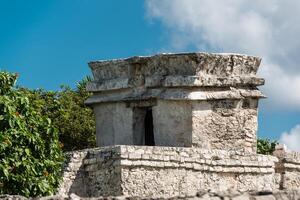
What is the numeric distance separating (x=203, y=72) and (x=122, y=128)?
198 centimetres

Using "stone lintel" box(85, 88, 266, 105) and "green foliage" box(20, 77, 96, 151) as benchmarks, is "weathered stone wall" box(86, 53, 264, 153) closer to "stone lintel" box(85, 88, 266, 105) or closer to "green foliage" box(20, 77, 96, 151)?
"stone lintel" box(85, 88, 266, 105)

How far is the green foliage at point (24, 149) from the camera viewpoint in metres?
12.6

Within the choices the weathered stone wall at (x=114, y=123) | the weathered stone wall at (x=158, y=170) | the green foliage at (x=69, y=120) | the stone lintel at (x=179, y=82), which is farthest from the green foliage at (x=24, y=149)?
the green foliage at (x=69, y=120)

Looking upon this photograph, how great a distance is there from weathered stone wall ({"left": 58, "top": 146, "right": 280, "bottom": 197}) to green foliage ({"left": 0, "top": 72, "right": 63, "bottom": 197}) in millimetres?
595

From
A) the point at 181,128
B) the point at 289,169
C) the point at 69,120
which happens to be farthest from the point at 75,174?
the point at 69,120

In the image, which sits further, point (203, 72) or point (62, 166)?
point (203, 72)

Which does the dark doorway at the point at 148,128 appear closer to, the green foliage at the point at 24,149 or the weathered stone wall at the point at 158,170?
the weathered stone wall at the point at 158,170

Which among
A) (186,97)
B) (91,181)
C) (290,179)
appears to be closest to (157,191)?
(91,181)

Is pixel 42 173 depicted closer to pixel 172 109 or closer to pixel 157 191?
pixel 157 191

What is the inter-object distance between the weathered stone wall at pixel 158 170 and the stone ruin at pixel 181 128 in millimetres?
15

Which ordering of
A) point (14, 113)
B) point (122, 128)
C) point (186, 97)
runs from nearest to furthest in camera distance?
point (14, 113) → point (186, 97) → point (122, 128)

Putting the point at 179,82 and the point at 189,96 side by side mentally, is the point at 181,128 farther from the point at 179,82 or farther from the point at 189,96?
the point at 179,82

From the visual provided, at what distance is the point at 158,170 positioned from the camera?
1330 cm

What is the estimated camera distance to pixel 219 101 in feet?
49.9
